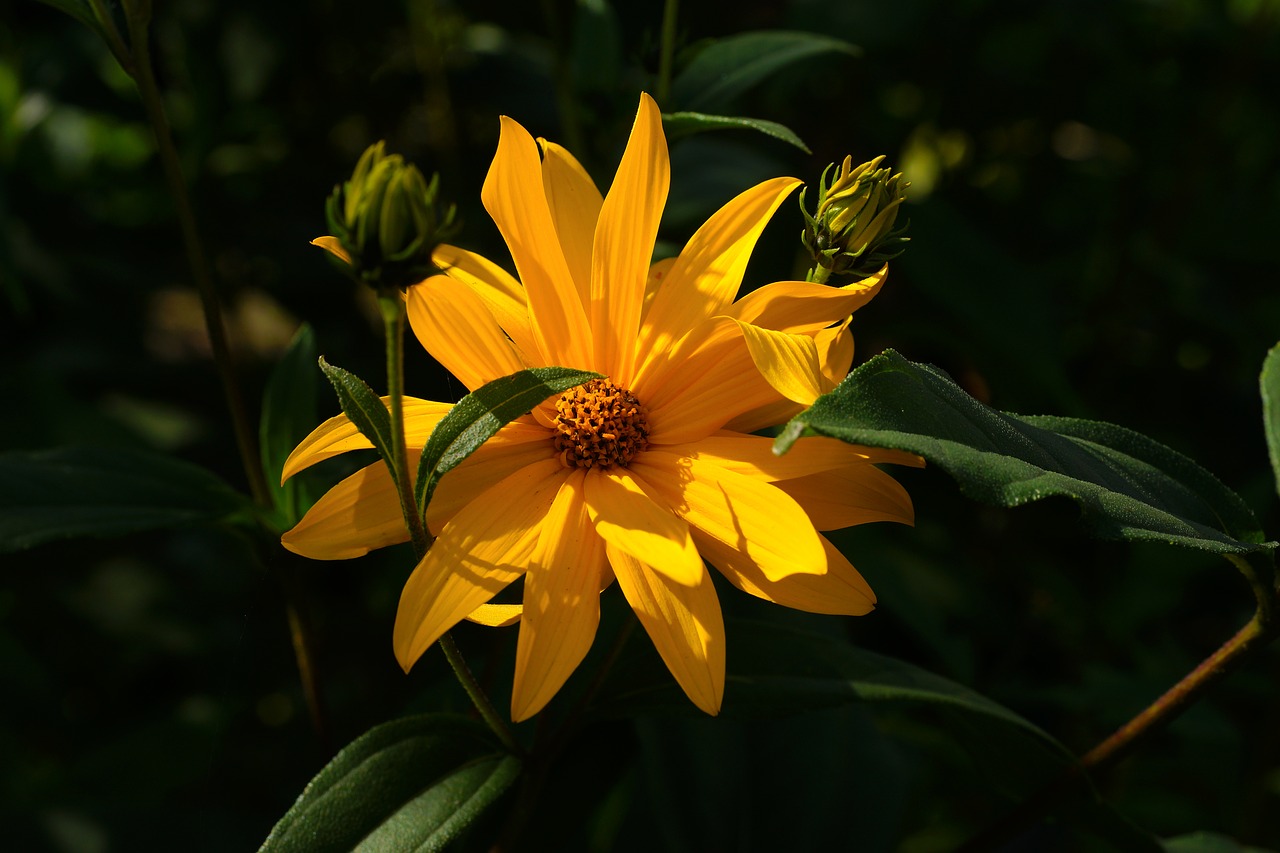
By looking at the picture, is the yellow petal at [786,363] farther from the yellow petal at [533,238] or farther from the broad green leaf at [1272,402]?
the broad green leaf at [1272,402]

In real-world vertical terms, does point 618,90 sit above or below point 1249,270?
above

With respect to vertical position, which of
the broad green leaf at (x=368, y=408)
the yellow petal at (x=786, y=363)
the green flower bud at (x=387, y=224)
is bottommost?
the broad green leaf at (x=368, y=408)

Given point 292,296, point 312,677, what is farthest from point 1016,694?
point 292,296

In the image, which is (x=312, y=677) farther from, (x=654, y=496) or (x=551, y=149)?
(x=551, y=149)

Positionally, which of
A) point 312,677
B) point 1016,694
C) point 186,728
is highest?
point 312,677

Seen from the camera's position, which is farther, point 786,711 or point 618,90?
point 618,90

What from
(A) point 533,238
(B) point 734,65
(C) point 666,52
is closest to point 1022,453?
(A) point 533,238

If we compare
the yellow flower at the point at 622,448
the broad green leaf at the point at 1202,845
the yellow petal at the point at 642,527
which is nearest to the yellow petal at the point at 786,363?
the yellow flower at the point at 622,448
